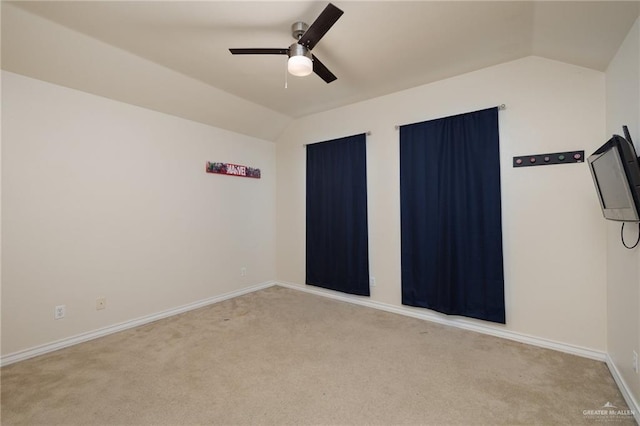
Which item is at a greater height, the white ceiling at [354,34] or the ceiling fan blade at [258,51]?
the white ceiling at [354,34]

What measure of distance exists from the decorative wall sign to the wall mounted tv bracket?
11.3 ft

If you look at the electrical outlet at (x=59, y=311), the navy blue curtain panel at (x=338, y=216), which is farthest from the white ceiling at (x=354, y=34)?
the electrical outlet at (x=59, y=311)

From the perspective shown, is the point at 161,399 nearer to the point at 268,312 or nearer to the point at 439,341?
the point at 268,312

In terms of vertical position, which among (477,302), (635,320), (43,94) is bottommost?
(477,302)

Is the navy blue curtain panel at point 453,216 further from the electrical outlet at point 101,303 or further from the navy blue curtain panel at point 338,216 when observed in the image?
the electrical outlet at point 101,303

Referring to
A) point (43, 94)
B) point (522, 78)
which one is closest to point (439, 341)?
point (522, 78)

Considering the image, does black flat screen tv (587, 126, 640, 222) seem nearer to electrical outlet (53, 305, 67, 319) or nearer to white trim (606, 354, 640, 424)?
white trim (606, 354, 640, 424)

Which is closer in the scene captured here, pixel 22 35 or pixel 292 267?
pixel 22 35

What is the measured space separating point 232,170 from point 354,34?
8.51 ft

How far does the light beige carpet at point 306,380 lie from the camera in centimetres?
171

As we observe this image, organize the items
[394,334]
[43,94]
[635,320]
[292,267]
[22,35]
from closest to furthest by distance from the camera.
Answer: [635,320], [22,35], [43,94], [394,334], [292,267]

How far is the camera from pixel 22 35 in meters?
2.13

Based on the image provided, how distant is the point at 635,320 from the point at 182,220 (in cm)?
423

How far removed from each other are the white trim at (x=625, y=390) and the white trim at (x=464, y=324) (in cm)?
18
